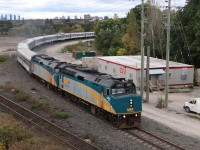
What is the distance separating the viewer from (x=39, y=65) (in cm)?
4053

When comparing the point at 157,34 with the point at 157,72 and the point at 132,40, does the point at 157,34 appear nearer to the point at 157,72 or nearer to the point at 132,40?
the point at 132,40

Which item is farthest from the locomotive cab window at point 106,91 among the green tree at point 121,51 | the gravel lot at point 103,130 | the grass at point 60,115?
the green tree at point 121,51

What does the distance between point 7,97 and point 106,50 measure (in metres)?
40.2

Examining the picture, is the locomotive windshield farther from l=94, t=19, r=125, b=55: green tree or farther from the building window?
l=94, t=19, r=125, b=55: green tree

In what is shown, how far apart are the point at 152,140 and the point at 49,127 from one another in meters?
7.02

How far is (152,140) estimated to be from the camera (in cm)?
2119

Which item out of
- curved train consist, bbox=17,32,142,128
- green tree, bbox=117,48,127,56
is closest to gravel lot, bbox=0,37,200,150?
curved train consist, bbox=17,32,142,128

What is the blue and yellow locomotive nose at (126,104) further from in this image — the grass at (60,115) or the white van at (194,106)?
the white van at (194,106)

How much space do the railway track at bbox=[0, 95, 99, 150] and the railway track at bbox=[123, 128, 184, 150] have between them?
368 cm

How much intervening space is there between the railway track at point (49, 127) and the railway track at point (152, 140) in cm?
368

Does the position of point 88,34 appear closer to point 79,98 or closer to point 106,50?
point 106,50

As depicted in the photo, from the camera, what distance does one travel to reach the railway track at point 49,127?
19453 mm

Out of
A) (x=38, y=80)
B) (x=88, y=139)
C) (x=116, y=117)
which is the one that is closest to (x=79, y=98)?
(x=116, y=117)

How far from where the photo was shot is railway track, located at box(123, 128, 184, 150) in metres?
19.8
